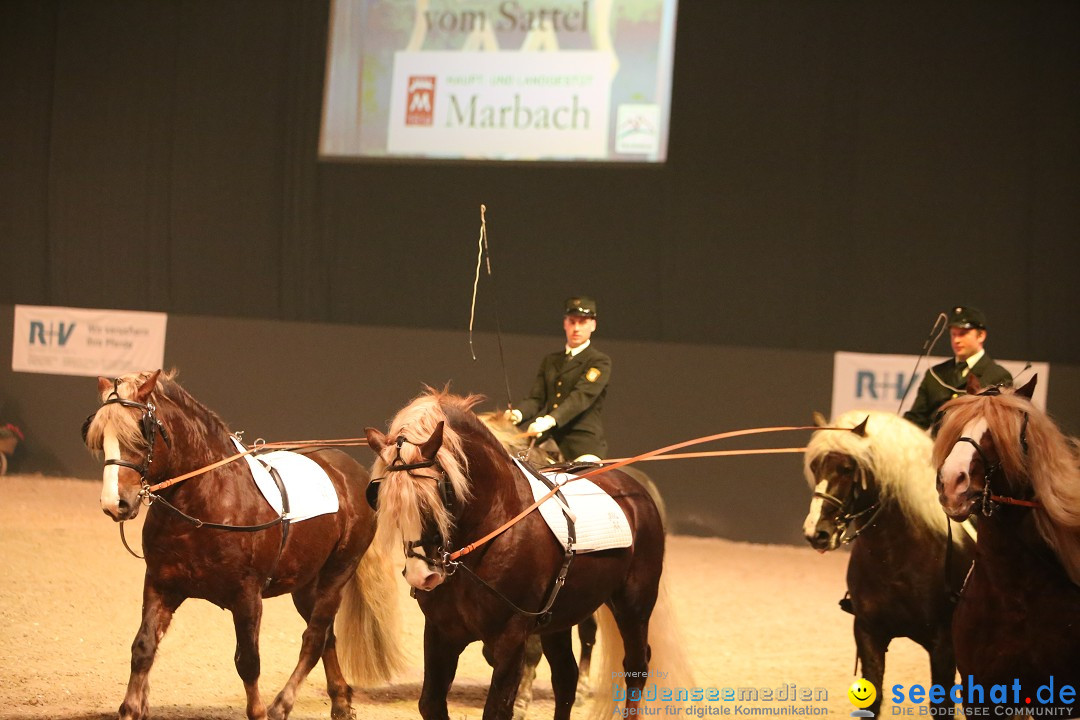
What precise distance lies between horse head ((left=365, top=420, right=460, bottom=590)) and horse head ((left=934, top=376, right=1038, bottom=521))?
139 cm

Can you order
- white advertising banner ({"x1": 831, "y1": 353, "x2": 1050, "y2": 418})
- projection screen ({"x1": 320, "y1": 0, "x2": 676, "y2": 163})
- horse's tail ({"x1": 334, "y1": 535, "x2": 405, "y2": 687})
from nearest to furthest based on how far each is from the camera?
horse's tail ({"x1": 334, "y1": 535, "x2": 405, "y2": 687})
white advertising banner ({"x1": 831, "y1": 353, "x2": 1050, "y2": 418})
projection screen ({"x1": 320, "y1": 0, "x2": 676, "y2": 163})

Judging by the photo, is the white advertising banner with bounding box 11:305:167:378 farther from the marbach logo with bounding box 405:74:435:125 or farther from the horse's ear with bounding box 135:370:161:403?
the horse's ear with bounding box 135:370:161:403

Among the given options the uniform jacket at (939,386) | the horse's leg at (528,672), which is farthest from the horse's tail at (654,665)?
the uniform jacket at (939,386)

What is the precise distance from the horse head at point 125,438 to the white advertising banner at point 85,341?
21.7 feet

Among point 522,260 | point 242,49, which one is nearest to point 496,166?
point 522,260

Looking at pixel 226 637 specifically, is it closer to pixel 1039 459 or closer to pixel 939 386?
pixel 939 386

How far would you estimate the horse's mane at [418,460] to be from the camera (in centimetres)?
302

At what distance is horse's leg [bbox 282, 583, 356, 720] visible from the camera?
434cm

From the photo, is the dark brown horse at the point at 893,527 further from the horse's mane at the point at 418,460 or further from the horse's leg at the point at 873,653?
the horse's mane at the point at 418,460

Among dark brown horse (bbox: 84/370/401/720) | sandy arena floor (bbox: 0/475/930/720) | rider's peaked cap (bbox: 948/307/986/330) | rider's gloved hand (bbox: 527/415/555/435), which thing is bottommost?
sandy arena floor (bbox: 0/475/930/720)

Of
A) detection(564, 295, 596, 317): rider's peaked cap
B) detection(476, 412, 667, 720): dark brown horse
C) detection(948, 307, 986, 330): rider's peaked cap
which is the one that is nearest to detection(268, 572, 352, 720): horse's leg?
detection(476, 412, 667, 720): dark brown horse

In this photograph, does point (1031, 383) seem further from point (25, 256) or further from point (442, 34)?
point (25, 256)

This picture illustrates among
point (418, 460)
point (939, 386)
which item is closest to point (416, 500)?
point (418, 460)

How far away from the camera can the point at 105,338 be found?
Result: 9.95 meters
